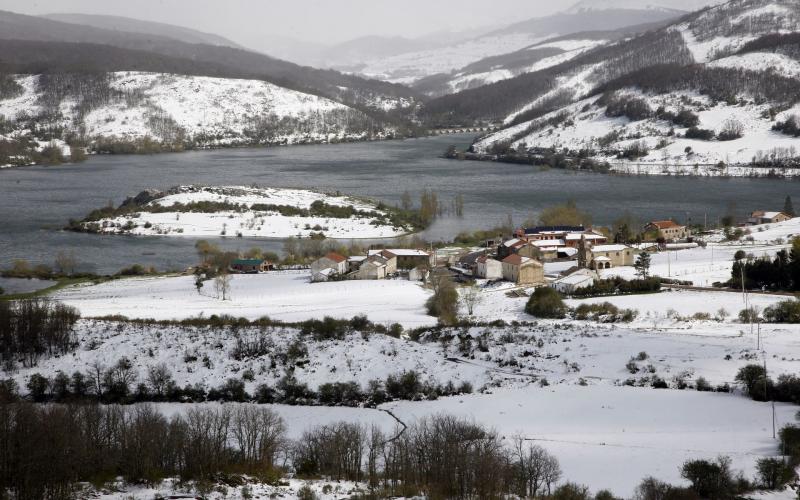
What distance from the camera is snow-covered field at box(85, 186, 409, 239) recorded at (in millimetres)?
34656

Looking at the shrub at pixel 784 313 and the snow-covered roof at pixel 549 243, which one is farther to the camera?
the snow-covered roof at pixel 549 243

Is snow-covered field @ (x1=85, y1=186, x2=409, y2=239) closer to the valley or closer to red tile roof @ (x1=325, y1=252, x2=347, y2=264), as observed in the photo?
the valley

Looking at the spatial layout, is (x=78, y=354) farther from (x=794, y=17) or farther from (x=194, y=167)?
(x=794, y=17)

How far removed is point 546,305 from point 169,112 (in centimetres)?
7264

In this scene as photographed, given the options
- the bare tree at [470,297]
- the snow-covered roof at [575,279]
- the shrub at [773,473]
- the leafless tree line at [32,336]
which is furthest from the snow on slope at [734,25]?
the shrub at [773,473]

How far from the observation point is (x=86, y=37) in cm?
15612

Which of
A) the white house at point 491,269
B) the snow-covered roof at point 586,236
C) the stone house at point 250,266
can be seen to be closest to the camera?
the white house at point 491,269

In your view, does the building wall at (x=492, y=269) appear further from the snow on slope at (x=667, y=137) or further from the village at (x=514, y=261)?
the snow on slope at (x=667, y=137)

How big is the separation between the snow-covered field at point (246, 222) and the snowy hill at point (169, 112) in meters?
40.7

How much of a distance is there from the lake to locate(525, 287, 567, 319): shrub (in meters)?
13.1

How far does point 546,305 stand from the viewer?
63.7ft

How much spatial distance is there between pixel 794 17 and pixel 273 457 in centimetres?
10013

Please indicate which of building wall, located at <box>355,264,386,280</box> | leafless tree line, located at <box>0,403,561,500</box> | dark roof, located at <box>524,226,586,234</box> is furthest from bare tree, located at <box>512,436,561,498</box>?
dark roof, located at <box>524,226,586,234</box>

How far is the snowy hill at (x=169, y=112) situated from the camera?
79.9 m
